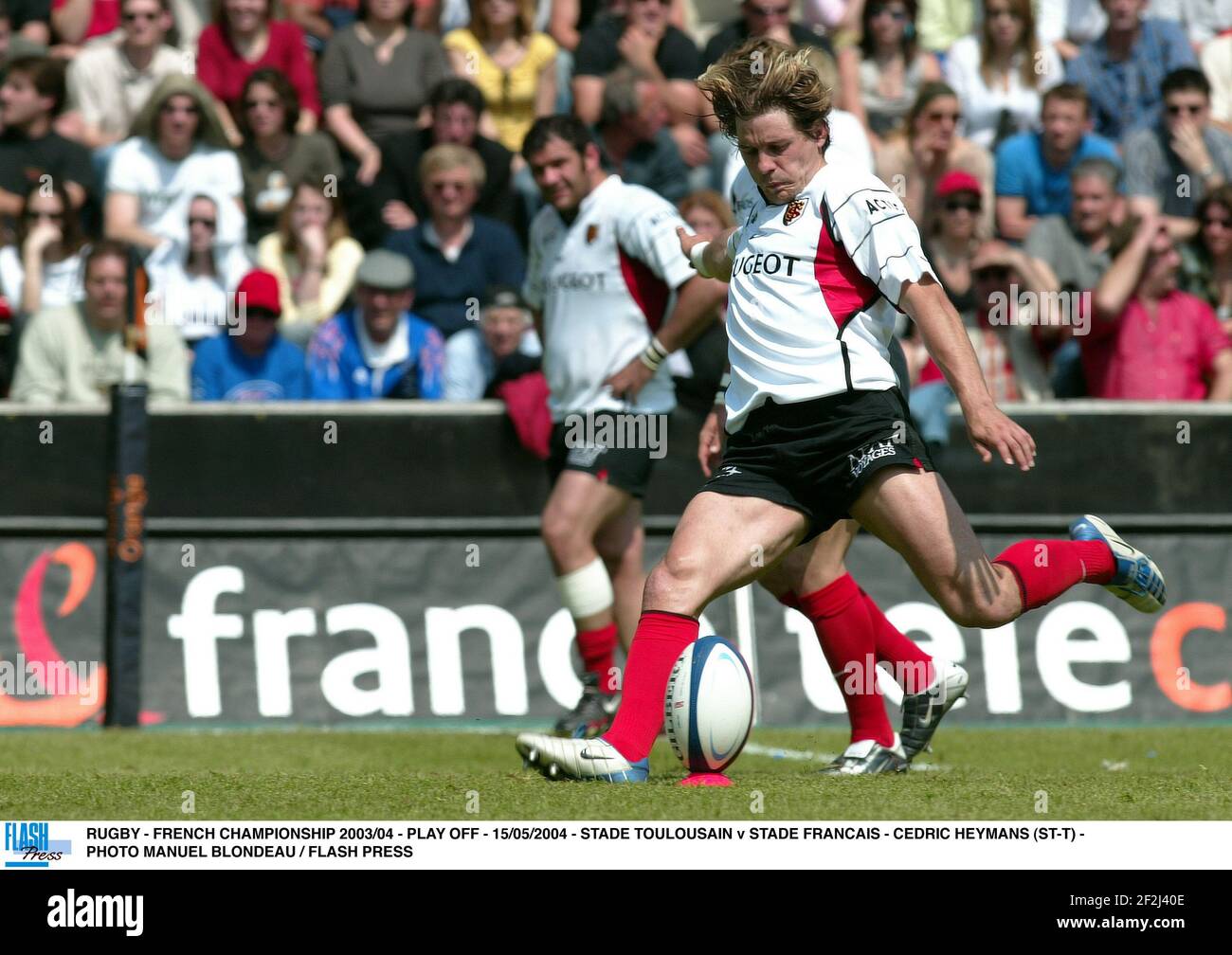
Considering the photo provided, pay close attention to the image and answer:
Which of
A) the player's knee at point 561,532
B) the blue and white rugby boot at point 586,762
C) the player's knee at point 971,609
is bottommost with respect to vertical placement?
the blue and white rugby boot at point 586,762

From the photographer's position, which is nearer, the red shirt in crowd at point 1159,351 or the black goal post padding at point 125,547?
the black goal post padding at point 125,547

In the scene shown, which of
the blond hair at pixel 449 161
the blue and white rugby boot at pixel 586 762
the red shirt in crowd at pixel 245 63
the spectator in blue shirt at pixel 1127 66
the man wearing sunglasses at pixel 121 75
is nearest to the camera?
the blue and white rugby boot at pixel 586 762

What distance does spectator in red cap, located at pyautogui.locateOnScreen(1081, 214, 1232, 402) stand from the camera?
1048 cm

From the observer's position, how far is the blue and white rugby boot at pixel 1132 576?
20.7ft

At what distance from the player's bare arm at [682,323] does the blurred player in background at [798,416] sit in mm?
1908

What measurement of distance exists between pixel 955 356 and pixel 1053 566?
3.18 ft

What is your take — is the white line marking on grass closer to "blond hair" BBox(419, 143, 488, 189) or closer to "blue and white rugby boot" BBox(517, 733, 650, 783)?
"blue and white rugby boot" BBox(517, 733, 650, 783)

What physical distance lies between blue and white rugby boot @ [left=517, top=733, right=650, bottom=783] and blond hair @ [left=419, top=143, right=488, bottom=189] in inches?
238

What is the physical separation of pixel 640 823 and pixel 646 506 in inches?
196

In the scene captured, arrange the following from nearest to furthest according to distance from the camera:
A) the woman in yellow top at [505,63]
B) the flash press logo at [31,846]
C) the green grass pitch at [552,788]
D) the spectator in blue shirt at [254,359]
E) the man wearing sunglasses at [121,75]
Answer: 1. the flash press logo at [31,846]
2. the green grass pitch at [552,788]
3. the spectator in blue shirt at [254,359]
4. the man wearing sunglasses at [121,75]
5. the woman in yellow top at [505,63]

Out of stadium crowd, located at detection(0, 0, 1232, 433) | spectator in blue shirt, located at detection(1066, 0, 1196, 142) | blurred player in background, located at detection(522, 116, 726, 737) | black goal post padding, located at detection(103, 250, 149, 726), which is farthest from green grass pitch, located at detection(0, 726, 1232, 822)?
spectator in blue shirt, located at detection(1066, 0, 1196, 142)

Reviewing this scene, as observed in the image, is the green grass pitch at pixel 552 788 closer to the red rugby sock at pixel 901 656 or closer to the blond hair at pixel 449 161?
the red rugby sock at pixel 901 656

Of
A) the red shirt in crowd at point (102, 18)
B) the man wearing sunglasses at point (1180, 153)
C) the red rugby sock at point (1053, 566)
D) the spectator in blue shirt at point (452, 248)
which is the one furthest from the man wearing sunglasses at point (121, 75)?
the red rugby sock at point (1053, 566)
